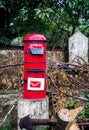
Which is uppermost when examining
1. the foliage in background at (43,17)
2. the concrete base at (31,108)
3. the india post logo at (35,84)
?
the foliage in background at (43,17)

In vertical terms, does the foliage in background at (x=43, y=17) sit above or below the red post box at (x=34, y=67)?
above

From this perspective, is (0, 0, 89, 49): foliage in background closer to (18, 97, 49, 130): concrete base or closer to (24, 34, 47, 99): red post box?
(24, 34, 47, 99): red post box

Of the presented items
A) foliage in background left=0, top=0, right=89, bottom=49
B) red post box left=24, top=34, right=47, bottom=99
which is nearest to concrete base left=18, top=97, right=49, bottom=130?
red post box left=24, top=34, right=47, bottom=99

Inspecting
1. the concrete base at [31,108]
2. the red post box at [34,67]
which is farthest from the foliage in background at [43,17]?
the concrete base at [31,108]

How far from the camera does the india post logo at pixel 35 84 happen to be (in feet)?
11.1

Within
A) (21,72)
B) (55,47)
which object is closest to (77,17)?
(55,47)

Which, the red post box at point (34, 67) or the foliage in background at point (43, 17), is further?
the foliage in background at point (43, 17)

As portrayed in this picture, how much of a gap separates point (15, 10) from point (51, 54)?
188 centimetres

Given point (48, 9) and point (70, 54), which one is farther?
point (48, 9)

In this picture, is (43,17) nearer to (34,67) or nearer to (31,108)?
(34,67)

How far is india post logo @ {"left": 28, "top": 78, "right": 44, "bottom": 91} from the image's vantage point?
338 centimetres

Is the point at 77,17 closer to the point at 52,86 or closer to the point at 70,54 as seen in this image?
the point at 70,54

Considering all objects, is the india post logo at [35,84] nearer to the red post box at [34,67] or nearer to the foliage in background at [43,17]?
the red post box at [34,67]

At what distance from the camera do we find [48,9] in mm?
6984
